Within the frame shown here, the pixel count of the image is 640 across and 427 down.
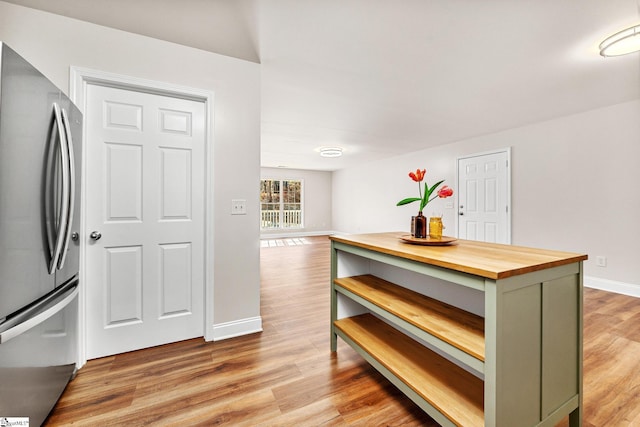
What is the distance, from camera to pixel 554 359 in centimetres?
112

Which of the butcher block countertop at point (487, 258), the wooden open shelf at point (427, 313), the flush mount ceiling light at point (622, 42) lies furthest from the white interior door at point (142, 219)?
the flush mount ceiling light at point (622, 42)

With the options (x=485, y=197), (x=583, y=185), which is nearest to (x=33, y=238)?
(x=583, y=185)

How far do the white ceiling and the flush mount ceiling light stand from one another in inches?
2.4

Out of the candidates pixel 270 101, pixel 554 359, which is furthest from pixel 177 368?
pixel 270 101

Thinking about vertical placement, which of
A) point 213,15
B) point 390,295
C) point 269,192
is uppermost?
point 213,15

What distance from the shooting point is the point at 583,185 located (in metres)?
3.71

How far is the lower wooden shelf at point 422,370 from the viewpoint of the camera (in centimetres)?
113

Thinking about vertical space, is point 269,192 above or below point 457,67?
below

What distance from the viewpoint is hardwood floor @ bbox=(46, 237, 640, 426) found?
4.56ft

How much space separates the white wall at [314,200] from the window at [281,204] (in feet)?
0.63

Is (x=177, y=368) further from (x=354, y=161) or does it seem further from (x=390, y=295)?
(x=354, y=161)

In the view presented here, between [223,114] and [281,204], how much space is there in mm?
6960

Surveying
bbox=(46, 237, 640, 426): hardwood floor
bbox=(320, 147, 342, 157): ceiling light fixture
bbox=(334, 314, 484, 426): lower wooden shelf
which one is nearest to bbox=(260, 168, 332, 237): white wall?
bbox=(320, 147, 342, 157): ceiling light fixture

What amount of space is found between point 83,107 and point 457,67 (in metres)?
3.05
